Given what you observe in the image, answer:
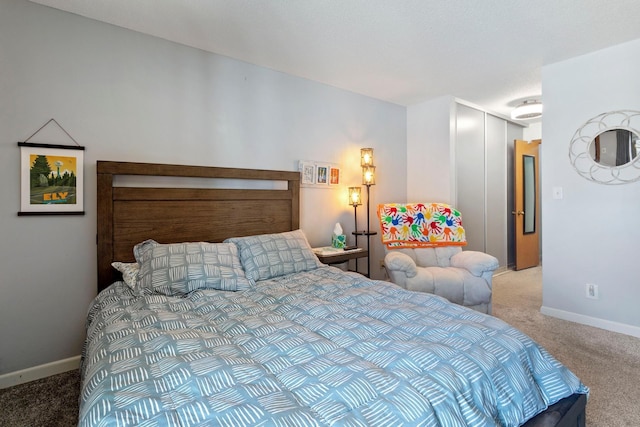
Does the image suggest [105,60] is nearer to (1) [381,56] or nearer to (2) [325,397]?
(1) [381,56]

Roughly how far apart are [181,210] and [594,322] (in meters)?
3.72

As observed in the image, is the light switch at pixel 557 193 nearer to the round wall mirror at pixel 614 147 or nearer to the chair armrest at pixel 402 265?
the round wall mirror at pixel 614 147

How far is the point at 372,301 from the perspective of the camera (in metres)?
1.76

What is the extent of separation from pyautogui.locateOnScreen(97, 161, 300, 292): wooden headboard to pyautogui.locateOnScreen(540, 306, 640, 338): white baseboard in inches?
104

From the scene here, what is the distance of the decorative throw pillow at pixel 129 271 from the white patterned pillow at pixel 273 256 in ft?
2.21

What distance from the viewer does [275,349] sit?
47.2 inches

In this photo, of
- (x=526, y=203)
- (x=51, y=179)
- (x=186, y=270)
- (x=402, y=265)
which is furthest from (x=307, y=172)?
(x=526, y=203)

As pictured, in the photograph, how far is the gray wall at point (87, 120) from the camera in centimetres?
209

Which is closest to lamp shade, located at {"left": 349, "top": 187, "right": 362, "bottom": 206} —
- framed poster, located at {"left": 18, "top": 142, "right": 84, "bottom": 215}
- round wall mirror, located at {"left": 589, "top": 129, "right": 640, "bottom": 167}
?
round wall mirror, located at {"left": 589, "top": 129, "right": 640, "bottom": 167}

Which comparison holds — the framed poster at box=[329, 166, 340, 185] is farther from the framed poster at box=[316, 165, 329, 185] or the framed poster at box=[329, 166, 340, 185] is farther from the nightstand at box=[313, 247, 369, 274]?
the nightstand at box=[313, 247, 369, 274]

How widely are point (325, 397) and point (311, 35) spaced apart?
8.18 ft

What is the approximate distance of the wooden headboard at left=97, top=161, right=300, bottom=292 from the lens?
230 cm

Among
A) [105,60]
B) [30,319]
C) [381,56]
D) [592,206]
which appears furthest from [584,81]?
[30,319]

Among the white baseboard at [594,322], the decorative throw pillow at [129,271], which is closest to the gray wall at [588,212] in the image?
the white baseboard at [594,322]
